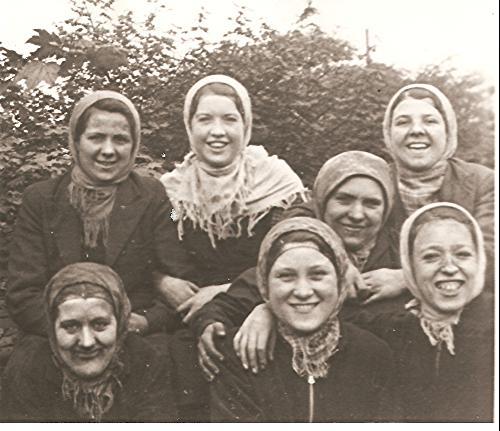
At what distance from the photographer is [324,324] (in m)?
4.58

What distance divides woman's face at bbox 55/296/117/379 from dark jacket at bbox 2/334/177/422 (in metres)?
0.10

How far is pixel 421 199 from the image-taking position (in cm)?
462

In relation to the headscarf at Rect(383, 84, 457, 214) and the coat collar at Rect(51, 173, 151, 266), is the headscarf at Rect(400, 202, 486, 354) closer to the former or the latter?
the headscarf at Rect(383, 84, 457, 214)

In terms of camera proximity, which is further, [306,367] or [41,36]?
[41,36]

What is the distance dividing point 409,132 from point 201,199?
1168 mm

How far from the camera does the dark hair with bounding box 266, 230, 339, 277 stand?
15.0ft

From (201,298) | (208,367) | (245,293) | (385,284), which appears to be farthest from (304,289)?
(208,367)

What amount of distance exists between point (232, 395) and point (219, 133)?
1.40 m

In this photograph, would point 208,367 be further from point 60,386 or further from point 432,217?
point 432,217

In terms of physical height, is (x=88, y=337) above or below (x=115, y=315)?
below

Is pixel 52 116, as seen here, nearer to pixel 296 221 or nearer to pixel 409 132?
pixel 296 221

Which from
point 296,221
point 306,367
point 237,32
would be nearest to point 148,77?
point 237,32

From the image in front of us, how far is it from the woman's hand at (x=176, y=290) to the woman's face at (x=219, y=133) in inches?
25.7

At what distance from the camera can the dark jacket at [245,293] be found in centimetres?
462
